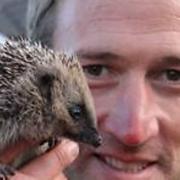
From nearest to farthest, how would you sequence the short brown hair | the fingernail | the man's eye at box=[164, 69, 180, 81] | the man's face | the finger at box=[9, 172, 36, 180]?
the finger at box=[9, 172, 36, 180]
the fingernail
the man's face
the man's eye at box=[164, 69, 180, 81]
the short brown hair

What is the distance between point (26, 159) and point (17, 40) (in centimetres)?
36

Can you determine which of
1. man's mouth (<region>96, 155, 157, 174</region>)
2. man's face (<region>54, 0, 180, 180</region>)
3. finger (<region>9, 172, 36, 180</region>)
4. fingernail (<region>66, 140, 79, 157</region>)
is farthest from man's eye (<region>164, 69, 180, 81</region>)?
finger (<region>9, 172, 36, 180</region>)

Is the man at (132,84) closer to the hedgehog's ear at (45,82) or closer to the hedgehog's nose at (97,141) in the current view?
the hedgehog's nose at (97,141)

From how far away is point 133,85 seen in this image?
247 cm

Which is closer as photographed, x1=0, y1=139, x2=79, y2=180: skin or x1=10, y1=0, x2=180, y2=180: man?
x1=0, y1=139, x2=79, y2=180: skin

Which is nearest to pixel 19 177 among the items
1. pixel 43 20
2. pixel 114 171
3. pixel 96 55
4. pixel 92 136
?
pixel 92 136

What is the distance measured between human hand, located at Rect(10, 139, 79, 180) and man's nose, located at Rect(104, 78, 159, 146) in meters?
0.17

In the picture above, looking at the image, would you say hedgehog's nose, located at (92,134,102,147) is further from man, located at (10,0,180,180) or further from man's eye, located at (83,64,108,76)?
man's eye, located at (83,64,108,76)

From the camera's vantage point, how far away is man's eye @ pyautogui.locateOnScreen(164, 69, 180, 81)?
100 inches

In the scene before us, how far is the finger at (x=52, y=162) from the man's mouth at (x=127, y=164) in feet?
0.70

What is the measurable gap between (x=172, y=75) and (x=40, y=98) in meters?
0.58

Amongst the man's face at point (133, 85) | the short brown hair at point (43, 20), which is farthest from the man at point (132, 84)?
the short brown hair at point (43, 20)

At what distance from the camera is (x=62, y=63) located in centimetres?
221

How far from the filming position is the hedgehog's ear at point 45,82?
218cm
